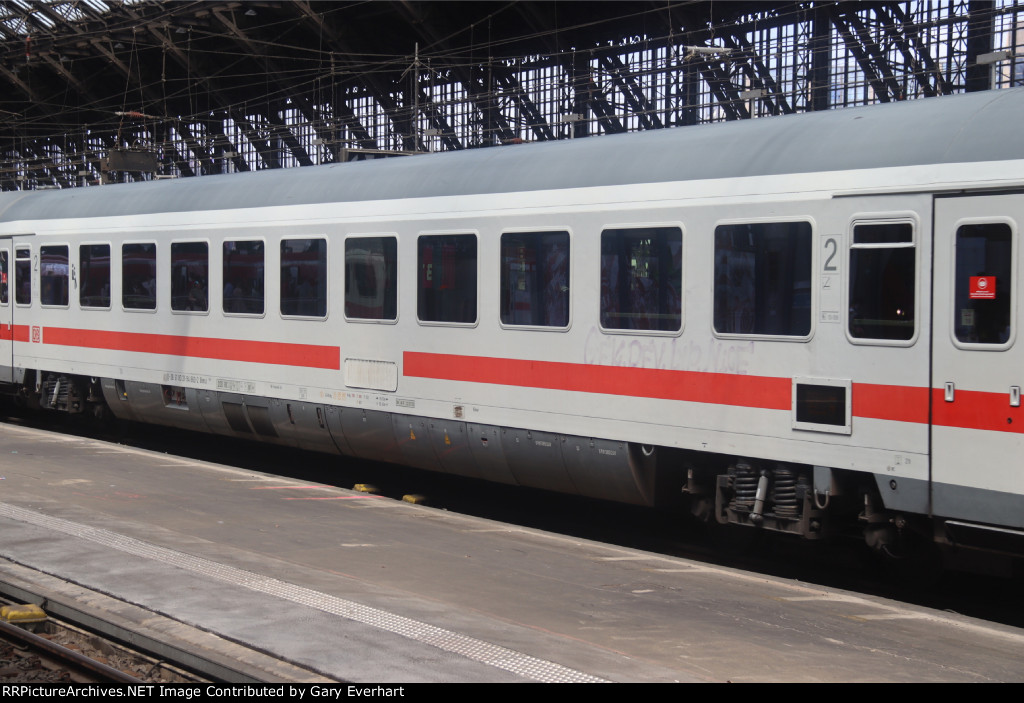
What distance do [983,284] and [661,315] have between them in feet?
8.99

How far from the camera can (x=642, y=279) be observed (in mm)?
9734

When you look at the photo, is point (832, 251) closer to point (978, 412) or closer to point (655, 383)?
point (978, 412)

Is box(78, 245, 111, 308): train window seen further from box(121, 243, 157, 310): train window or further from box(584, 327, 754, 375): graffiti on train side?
box(584, 327, 754, 375): graffiti on train side

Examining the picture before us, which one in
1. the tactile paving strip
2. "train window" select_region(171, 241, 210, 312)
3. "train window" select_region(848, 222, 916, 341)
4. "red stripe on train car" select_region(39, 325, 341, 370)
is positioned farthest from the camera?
"train window" select_region(171, 241, 210, 312)

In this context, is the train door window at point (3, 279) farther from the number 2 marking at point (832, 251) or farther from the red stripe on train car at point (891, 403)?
the red stripe on train car at point (891, 403)

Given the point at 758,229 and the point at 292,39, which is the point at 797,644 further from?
the point at 292,39

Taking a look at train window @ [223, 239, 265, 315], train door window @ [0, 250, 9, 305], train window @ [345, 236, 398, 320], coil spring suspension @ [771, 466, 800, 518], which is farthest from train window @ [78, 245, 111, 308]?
coil spring suspension @ [771, 466, 800, 518]

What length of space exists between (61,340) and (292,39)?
56.6 ft

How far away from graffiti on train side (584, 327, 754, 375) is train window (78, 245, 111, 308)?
29.5 feet

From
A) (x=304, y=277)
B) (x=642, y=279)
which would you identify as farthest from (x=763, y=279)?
(x=304, y=277)

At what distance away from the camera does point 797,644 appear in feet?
22.8

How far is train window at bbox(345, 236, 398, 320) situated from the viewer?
12.0 metres

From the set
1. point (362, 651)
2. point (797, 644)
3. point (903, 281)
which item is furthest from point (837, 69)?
point (362, 651)
